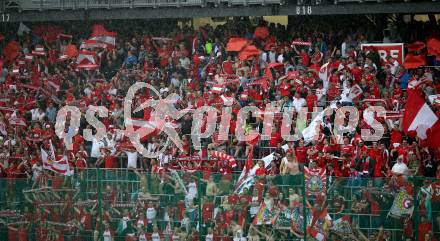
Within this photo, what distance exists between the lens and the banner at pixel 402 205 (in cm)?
2166

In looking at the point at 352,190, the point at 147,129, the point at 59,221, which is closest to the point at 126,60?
the point at 147,129

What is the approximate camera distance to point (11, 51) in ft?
121

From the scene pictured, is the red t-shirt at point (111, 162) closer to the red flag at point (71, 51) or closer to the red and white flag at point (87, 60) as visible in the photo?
the red and white flag at point (87, 60)

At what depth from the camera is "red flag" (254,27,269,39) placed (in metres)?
33.4

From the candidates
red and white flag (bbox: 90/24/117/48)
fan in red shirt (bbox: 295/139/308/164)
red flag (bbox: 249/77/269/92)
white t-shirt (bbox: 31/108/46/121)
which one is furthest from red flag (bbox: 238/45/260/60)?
white t-shirt (bbox: 31/108/46/121)

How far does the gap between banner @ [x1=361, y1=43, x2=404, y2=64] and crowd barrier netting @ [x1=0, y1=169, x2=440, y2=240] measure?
8.66 metres

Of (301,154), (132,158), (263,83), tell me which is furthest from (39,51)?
(301,154)

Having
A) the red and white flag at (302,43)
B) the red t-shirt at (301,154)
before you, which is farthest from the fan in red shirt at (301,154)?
the red and white flag at (302,43)

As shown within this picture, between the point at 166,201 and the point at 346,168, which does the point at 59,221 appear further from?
the point at 346,168

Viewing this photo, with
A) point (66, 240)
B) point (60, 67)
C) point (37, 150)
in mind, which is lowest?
point (66, 240)

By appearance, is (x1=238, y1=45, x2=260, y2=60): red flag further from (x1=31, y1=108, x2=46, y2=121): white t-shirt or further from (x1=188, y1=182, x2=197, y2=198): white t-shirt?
(x1=188, y1=182, x2=197, y2=198): white t-shirt

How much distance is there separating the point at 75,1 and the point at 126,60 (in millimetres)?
2791

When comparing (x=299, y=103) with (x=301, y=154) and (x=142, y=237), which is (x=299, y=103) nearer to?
(x=301, y=154)

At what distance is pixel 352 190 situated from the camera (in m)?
22.2
